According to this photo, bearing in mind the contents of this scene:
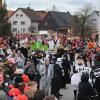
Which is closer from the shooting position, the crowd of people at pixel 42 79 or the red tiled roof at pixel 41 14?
the crowd of people at pixel 42 79

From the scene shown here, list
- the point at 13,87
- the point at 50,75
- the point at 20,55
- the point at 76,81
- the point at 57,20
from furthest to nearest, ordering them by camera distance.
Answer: the point at 57,20
the point at 20,55
the point at 50,75
the point at 76,81
the point at 13,87

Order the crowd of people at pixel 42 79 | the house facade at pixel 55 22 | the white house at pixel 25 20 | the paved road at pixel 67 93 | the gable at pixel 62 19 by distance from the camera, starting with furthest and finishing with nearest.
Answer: the white house at pixel 25 20 → the gable at pixel 62 19 → the house facade at pixel 55 22 → the paved road at pixel 67 93 → the crowd of people at pixel 42 79

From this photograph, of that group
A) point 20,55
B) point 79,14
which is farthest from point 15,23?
point 20,55

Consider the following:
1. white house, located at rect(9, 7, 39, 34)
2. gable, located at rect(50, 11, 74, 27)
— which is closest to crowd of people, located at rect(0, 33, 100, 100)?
gable, located at rect(50, 11, 74, 27)

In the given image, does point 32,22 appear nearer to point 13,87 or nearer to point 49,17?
point 49,17

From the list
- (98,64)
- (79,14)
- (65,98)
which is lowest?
(65,98)

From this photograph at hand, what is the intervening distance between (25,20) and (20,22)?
635 cm

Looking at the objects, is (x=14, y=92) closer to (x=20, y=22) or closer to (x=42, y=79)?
(x=42, y=79)

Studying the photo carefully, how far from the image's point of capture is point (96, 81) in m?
14.8

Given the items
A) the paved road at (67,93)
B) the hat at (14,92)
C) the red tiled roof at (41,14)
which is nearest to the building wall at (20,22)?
the red tiled roof at (41,14)

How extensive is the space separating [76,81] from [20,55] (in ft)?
20.9

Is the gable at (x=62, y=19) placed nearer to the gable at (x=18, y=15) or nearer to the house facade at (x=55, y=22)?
the house facade at (x=55, y=22)

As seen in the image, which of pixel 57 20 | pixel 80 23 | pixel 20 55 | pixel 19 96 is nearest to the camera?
pixel 19 96

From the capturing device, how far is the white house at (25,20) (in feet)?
430
